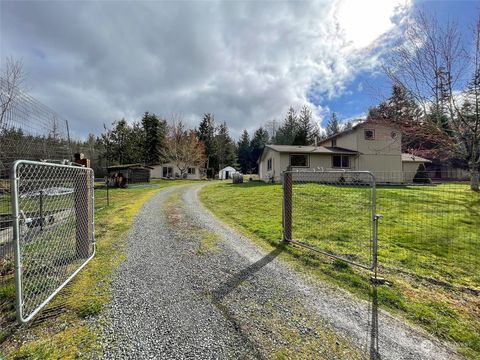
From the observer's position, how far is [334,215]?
24.6 feet

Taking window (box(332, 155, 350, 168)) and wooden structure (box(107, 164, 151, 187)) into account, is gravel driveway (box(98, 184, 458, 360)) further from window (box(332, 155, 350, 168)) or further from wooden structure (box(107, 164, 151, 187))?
wooden structure (box(107, 164, 151, 187))

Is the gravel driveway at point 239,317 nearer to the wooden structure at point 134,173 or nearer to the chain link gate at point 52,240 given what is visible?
the chain link gate at point 52,240

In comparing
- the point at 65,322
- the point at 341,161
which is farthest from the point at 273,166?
the point at 65,322

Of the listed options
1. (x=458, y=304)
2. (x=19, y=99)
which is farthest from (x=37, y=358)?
(x=458, y=304)

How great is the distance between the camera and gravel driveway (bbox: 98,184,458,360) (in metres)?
2.11

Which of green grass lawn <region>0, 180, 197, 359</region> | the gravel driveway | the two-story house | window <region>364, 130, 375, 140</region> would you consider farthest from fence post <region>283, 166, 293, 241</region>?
window <region>364, 130, 375, 140</region>

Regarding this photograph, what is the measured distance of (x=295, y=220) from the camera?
7.05m

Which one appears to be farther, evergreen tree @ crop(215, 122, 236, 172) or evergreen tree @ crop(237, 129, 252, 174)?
evergreen tree @ crop(237, 129, 252, 174)

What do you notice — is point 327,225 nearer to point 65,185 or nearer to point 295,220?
point 295,220

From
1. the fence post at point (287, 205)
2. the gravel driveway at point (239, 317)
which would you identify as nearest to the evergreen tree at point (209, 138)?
the fence post at point (287, 205)

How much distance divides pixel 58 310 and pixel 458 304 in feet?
15.7

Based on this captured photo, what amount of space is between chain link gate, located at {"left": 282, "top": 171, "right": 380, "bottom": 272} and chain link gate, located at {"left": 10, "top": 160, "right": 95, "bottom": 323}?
377 cm

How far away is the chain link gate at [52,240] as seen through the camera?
8.81 feet

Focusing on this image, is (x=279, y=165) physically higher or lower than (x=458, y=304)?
higher
